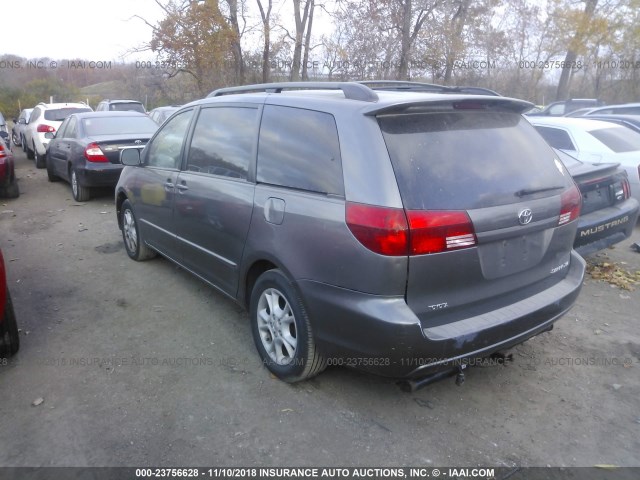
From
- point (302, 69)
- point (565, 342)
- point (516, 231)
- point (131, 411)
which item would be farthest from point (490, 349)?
point (302, 69)

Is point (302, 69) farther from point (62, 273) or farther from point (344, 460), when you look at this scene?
point (344, 460)

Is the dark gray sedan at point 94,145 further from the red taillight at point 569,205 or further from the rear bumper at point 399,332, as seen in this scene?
the red taillight at point 569,205

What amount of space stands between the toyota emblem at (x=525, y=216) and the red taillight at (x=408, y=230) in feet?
1.27

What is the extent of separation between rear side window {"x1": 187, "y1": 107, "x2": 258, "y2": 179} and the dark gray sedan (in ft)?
16.2

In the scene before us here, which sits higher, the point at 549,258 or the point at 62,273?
the point at 549,258

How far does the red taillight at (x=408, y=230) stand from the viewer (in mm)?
2537

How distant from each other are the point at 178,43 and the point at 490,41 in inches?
608

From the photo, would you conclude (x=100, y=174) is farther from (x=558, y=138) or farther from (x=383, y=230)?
(x=383, y=230)

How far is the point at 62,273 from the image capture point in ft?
18.2

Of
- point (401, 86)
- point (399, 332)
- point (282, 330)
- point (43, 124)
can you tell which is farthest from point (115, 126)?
point (399, 332)

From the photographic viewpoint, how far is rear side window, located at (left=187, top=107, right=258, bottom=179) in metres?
3.62

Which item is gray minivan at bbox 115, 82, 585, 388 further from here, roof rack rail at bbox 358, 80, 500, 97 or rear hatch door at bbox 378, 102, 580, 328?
roof rack rail at bbox 358, 80, 500, 97

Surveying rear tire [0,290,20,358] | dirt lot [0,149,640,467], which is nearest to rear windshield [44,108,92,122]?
dirt lot [0,149,640,467]

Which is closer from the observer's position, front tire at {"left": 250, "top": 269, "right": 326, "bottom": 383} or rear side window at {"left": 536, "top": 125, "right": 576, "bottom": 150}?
front tire at {"left": 250, "top": 269, "right": 326, "bottom": 383}
